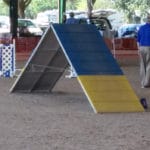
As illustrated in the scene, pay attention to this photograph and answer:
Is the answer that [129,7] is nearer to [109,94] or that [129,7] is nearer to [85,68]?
[85,68]

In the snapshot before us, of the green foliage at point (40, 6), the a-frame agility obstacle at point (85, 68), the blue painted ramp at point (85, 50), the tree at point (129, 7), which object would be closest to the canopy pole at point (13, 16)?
the a-frame agility obstacle at point (85, 68)

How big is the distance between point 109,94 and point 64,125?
1936 millimetres

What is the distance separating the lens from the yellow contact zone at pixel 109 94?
11844mm

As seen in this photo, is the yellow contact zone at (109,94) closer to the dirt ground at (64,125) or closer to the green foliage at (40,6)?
the dirt ground at (64,125)

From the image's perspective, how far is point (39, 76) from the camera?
14625 millimetres

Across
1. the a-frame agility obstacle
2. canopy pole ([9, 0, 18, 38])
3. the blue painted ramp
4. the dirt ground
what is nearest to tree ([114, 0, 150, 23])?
canopy pole ([9, 0, 18, 38])

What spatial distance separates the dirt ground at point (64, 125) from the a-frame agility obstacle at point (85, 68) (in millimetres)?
335

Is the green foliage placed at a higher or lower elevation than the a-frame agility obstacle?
lower

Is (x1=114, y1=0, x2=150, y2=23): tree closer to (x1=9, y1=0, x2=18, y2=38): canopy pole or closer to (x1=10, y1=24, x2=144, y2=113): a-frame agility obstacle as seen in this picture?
(x1=9, y1=0, x2=18, y2=38): canopy pole

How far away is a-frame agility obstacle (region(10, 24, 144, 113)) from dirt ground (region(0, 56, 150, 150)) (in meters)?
0.34

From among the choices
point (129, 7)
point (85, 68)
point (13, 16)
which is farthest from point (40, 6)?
point (85, 68)

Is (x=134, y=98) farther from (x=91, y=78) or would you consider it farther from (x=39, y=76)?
(x=39, y=76)

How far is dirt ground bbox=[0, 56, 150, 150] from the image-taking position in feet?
28.9

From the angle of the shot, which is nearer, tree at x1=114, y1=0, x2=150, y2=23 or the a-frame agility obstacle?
the a-frame agility obstacle
